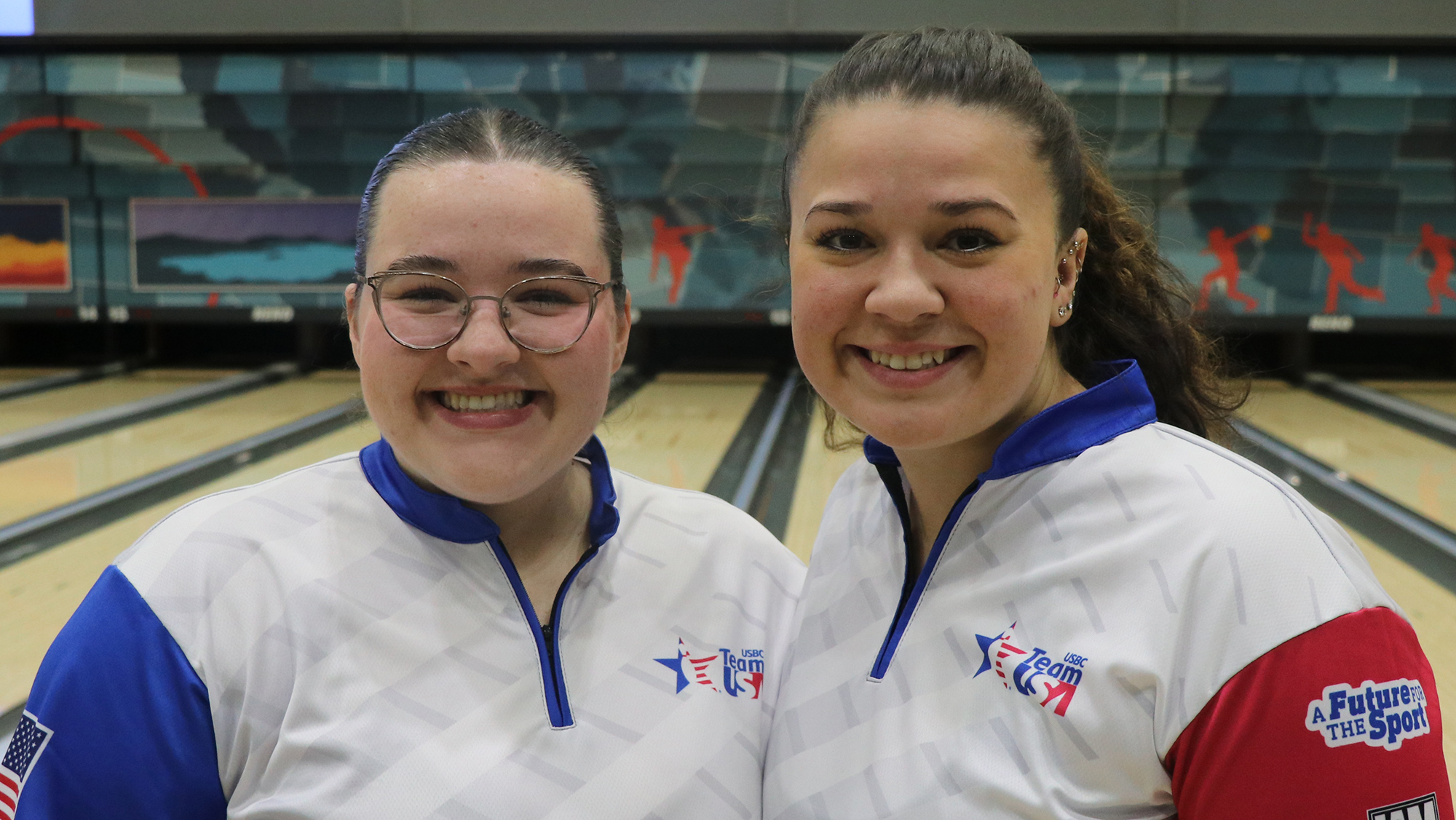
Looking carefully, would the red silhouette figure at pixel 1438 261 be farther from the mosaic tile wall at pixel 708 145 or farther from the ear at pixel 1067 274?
the ear at pixel 1067 274

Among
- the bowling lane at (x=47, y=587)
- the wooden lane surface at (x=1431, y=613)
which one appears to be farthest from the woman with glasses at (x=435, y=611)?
the wooden lane surface at (x=1431, y=613)

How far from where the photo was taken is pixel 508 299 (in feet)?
3.50

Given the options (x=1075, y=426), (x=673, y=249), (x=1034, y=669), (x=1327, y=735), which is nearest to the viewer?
(x=1327, y=735)

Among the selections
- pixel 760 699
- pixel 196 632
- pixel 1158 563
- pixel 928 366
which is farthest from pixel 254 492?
pixel 1158 563

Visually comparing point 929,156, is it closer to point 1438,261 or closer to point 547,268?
point 547,268

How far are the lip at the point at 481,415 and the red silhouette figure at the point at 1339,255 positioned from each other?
18.7 feet

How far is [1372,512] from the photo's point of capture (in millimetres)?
3494

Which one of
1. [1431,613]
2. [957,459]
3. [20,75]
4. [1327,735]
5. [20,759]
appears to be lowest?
[1431,613]

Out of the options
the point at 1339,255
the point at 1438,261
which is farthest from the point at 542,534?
the point at 1438,261

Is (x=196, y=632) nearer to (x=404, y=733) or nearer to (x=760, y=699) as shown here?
(x=404, y=733)

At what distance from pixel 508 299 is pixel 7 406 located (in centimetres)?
511

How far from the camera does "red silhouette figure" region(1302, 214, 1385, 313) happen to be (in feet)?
19.1

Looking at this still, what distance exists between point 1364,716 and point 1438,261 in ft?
19.3

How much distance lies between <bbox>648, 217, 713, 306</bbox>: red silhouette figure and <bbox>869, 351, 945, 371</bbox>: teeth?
5101mm
